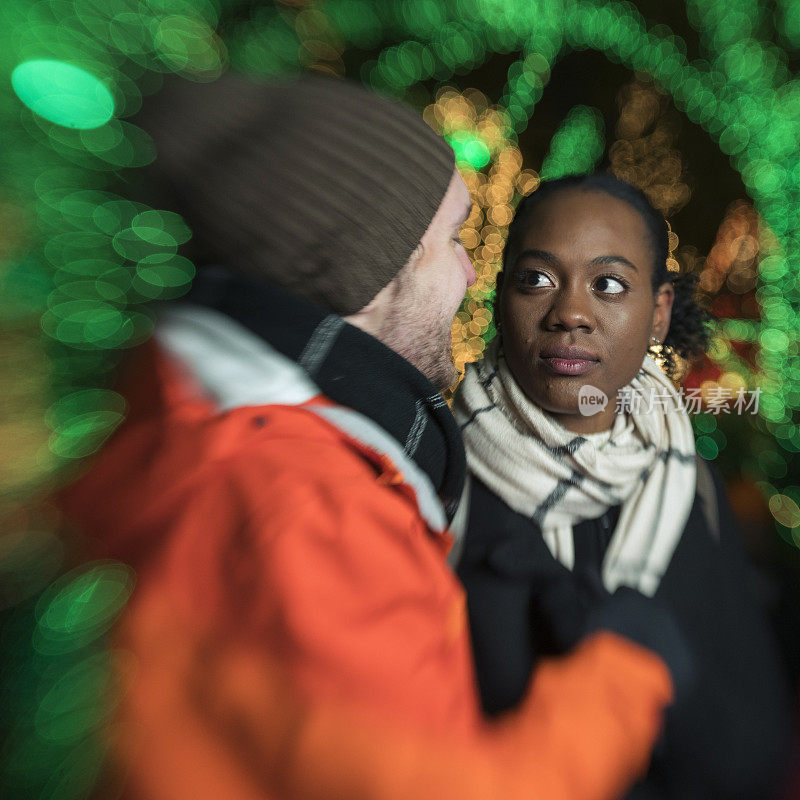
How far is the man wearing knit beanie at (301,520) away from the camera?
52 cm

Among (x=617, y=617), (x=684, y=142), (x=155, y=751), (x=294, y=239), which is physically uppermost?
(x=684, y=142)

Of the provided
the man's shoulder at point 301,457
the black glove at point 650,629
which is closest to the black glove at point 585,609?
the black glove at point 650,629

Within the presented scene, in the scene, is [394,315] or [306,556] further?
[394,315]

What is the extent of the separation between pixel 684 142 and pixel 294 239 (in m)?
2.12

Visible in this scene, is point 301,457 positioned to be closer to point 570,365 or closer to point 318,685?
point 318,685

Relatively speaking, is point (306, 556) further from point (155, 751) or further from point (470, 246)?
point (470, 246)

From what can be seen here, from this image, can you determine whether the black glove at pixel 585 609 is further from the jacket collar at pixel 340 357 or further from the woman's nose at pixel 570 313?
the woman's nose at pixel 570 313

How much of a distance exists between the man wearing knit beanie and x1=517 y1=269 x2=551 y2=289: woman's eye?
0.21 m

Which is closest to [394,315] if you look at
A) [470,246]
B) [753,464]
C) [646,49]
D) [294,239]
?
[294,239]

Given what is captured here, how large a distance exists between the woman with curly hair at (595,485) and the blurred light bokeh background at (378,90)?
0.31 m

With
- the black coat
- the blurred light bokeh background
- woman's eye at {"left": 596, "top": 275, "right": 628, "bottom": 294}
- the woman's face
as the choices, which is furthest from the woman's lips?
the blurred light bokeh background

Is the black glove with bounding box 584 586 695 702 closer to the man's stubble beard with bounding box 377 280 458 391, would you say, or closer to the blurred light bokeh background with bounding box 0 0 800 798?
the man's stubble beard with bounding box 377 280 458 391

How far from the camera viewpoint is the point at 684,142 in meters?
2.24

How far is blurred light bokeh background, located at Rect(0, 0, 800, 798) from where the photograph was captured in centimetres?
40
